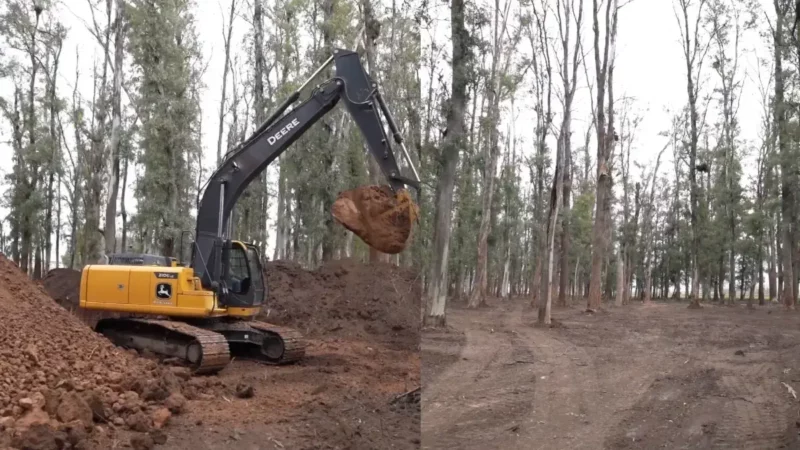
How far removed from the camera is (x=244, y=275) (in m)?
11.5

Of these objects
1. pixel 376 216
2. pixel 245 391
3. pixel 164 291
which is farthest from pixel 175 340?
pixel 376 216

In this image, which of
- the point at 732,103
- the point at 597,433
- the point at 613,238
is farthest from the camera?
the point at 613,238

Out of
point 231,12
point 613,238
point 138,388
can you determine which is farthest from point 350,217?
point 613,238

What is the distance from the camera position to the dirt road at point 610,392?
6.20m

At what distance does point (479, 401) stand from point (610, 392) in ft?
4.88

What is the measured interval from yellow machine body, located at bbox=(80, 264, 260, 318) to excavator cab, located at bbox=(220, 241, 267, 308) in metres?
0.30

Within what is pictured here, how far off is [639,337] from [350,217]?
6191 millimetres

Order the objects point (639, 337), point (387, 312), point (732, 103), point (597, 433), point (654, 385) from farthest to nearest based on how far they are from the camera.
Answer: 1. point (732, 103)
2. point (387, 312)
3. point (639, 337)
4. point (654, 385)
5. point (597, 433)

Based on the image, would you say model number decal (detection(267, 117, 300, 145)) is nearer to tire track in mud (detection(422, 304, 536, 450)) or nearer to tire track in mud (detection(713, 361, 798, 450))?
tire track in mud (detection(422, 304, 536, 450))

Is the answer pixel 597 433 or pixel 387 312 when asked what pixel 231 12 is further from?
pixel 597 433

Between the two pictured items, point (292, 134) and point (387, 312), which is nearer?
point (292, 134)

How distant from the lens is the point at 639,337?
39.3 ft

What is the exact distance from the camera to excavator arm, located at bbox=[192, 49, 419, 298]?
10.6 metres

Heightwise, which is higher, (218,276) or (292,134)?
(292,134)
